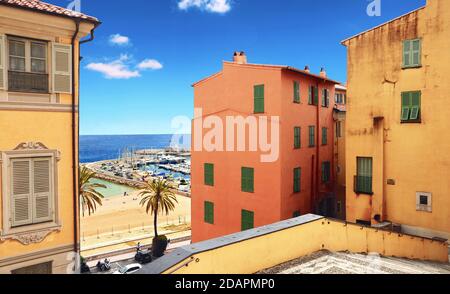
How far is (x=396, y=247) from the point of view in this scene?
13891 mm

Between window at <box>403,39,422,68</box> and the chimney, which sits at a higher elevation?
the chimney

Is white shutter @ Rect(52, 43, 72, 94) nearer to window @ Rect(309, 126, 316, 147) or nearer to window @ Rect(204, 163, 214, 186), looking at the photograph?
window @ Rect(204, 163, 214, 186)

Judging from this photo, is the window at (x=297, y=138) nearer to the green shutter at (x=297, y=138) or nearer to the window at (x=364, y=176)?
the green shutter at (x=297, y=138)

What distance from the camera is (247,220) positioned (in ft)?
76.0

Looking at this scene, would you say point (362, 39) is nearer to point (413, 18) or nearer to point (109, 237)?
point (413, 18)

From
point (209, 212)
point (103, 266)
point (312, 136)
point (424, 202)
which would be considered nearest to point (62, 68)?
point (209, 212)

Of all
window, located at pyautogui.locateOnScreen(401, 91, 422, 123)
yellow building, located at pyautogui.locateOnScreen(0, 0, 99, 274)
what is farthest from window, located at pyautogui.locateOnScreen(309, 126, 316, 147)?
yellow building, located at pyautogui.locateOnScreen(0, 0, 99, 274)

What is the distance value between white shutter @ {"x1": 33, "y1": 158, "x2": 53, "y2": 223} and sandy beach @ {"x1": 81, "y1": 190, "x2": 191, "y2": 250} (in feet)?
104

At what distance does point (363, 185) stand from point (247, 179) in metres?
Answer: 7.30

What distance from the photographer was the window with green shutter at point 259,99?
73.8 ft

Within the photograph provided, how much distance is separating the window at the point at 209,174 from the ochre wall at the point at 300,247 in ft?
45.8

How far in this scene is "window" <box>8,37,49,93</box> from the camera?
30.5ft

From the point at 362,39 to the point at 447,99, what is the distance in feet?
18.6

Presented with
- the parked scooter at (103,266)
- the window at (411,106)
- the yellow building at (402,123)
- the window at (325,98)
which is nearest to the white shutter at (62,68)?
the yellow building at (402,123)
